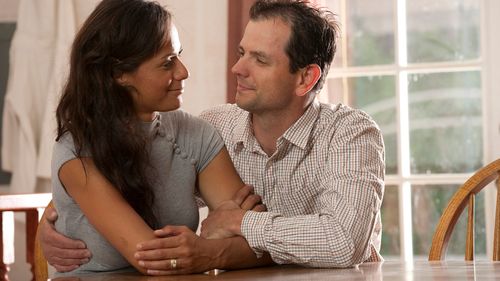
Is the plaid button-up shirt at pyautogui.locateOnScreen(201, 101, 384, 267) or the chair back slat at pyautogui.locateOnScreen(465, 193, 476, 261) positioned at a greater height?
the plaid button-up shirt at pyautogui.locateOnScreen(201, 101, 384, 267)

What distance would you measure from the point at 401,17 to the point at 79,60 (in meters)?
1.98

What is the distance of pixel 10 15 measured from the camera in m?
4.14

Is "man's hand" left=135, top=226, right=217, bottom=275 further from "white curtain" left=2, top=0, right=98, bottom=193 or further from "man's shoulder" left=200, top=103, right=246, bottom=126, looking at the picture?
"white curtain" left=2, top=0, right=98, bottom=193

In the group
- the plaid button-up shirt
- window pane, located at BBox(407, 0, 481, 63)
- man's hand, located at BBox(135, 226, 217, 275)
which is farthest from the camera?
window pane, located at BBox(407, 0, 481, 63)

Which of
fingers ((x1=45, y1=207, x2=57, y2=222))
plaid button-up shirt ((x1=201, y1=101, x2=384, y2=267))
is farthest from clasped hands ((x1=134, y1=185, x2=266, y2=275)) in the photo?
fingers ((x1=45, y1=207, x2=57, y2=222))

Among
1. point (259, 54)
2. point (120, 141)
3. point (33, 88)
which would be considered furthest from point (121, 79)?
point (33, 88)

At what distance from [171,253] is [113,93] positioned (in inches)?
13.0

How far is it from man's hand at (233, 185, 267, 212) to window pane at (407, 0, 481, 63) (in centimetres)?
180

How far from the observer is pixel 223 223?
1814mm

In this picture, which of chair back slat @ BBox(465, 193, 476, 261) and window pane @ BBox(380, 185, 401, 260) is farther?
window pane @ BBox(380, 185, 401, 260)

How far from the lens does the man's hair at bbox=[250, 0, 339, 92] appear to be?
224cm

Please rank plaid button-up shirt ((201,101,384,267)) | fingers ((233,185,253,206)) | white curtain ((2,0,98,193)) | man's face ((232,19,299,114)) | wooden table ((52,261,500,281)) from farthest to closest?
white curtain ((2,0,98,193)) → man's face ((232,19,299,114)) → fingers ((233,185,253,206)) → plaid button-up shirt ((201,101,384,267)) → wooden table ((52,261,500,281))

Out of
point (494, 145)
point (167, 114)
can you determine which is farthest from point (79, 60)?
point (494, 145)

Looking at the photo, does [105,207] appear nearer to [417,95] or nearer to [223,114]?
[223,114]
